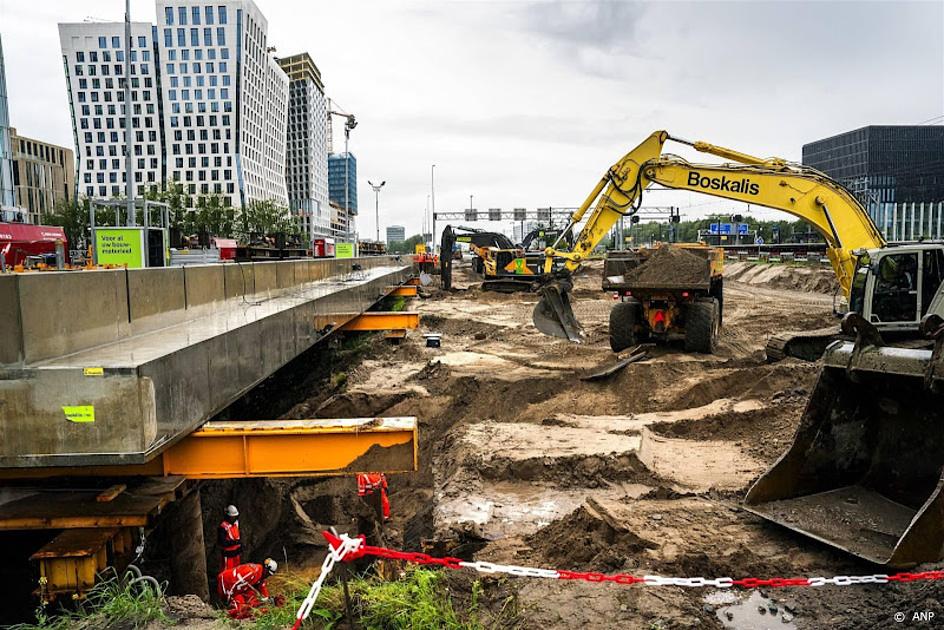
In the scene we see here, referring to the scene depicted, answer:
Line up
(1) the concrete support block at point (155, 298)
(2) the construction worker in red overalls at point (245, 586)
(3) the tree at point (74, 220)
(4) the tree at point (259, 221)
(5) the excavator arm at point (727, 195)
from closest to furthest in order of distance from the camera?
1. (2) the construction worker in red overalls at point (245, 586)
2. (1) the concrete support block at point (155, 298)
3. (5) the excavator arm at point (727, 195)
4. (3) the tree at point (74, 220)
5. (4) the tree at point (259, 221)

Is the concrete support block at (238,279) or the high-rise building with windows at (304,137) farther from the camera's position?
the high-rise building with windows at (304,137)

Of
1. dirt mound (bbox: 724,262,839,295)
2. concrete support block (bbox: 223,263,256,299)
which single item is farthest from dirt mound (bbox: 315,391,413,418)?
dirt mound (bbox: 724,262,839,295)

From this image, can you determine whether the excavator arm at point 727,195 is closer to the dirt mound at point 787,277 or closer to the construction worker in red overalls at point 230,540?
the construction worker in red overalls at point 230,540

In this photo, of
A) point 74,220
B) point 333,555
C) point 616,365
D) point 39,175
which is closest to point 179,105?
point 39,175

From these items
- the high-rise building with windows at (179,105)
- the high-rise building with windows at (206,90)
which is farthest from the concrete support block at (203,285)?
the high-rise building with windows at (206,90)

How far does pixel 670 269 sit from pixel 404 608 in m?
10.2

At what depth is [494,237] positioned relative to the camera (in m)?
32.0

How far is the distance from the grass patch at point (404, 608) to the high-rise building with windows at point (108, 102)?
319 ft

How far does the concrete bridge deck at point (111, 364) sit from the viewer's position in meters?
4.02

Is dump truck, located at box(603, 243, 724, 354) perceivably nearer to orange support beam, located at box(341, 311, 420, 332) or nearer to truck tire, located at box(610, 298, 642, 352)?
truck tire, located at box(610, 298, 642, 352)

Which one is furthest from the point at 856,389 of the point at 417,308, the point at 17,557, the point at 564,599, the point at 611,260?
the point at 417,308

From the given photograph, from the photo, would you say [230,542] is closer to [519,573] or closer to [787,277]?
[519,573]

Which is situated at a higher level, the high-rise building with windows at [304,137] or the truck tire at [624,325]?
the high-rise building with windows at [304,137]

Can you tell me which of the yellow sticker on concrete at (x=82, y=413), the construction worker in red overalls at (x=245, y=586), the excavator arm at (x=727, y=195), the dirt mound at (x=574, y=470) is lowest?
the construction worker in red overalls at (x=245, y=586)
